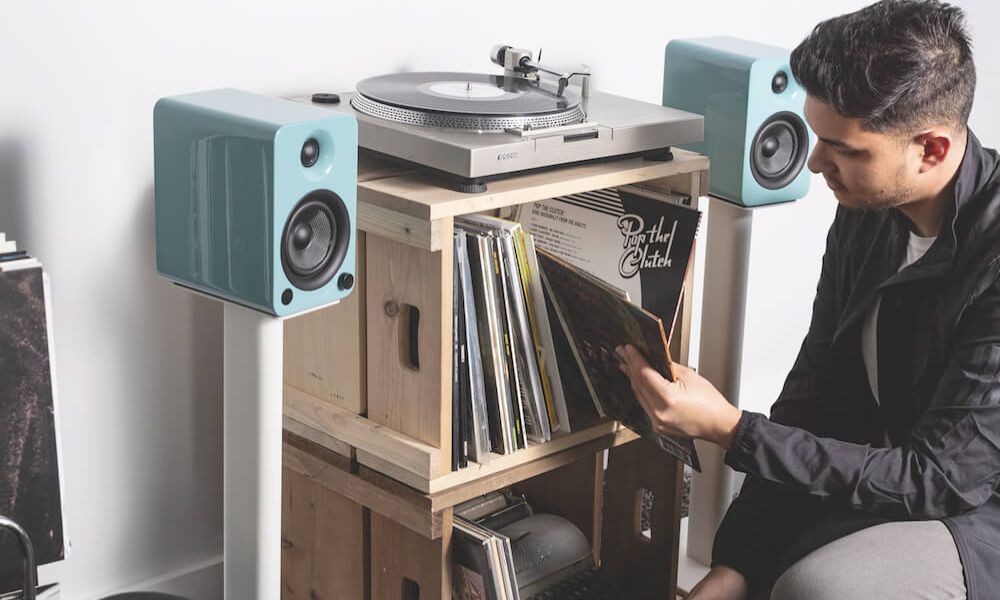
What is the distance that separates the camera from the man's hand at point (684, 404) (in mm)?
1519

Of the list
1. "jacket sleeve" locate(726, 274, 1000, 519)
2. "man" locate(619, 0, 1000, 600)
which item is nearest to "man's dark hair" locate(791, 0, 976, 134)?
"man" locate(619, 0, 1000, 600)

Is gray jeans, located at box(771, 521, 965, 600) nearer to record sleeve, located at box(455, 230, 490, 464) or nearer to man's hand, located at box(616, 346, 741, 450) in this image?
man's hand, located at box(616, 346, 741, 450)

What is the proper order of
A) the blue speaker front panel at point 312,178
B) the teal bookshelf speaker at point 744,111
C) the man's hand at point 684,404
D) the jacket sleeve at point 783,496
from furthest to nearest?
the teal bookshelf speaker at point 744,111
the jacket sleeve at point 783,496
the man's hand at point 684,404
the blue speaker front panel at point 312,178

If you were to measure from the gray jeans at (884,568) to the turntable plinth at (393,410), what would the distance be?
0.37 meters

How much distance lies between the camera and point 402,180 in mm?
1501

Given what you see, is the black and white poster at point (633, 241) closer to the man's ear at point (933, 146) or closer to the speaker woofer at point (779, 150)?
the speaker woofer at point (779, 150)

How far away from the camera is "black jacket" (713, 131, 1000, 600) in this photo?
4.74 ft

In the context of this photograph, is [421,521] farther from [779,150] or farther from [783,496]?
[779,150]

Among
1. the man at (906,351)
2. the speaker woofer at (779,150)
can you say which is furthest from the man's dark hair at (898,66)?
the speaker woofer at (779,150)

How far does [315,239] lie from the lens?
131 centimetres

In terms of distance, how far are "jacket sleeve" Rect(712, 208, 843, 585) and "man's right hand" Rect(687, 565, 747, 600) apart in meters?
0.01

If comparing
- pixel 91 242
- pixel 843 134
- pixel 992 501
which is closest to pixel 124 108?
pixel 91 242

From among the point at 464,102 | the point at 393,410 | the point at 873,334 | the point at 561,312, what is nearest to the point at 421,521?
the point at 393,410

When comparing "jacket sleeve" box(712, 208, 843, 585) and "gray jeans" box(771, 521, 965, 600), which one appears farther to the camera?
"jacket sleeve" box(712, 208, 843, 585)
